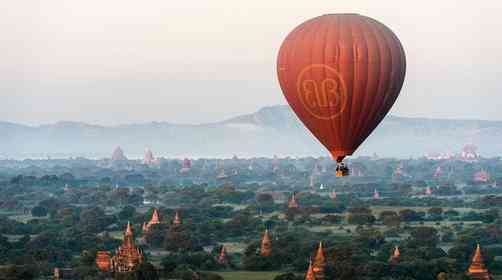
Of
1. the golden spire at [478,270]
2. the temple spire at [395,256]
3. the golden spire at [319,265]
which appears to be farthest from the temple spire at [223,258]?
the golden spire at [478,270]

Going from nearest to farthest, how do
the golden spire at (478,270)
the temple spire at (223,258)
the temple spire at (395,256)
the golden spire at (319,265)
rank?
the golden spire at (319,265)
the golden spire at (478,270)
the temple spire at (395,256)
the temple spire at (223,258)

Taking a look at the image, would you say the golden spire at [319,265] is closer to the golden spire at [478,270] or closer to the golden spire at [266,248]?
the golden spire at [478,270]

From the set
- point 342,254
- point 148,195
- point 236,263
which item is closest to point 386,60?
A: point 342,254

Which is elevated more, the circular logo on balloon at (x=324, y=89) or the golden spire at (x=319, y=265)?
the circular logo on balloon at (x=324, y=89)

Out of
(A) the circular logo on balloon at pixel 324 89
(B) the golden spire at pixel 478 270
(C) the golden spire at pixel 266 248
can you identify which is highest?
(A) the circular logo on balloon at pixel 324 89

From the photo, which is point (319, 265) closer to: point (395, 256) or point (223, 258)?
point (395, 256)

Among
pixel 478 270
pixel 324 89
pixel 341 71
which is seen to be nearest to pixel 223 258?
pixel 478 270

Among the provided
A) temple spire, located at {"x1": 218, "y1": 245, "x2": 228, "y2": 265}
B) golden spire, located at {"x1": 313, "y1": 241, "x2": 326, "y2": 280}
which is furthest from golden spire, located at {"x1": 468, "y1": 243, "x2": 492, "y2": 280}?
temple spire, located at {"x1": 218, "y1": 245, "x2": 228, "y2": 265}

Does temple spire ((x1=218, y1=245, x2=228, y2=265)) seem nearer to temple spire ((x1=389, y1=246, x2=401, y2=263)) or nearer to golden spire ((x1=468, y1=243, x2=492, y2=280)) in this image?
temple spire ((x1=389, y1=246, x2=401, y2=263))
